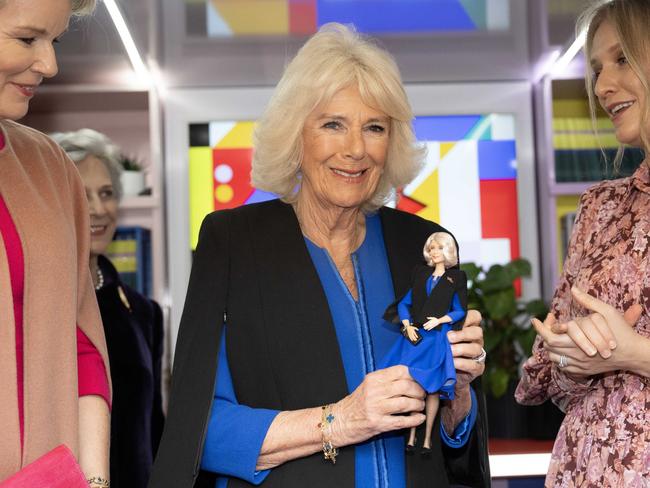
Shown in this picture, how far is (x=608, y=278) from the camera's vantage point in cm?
206

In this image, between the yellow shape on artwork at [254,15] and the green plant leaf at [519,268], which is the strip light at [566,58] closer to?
the green plant leaf at [519,268]

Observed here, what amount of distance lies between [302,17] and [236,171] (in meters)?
0.72

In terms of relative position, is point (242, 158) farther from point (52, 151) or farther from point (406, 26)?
point (52, 151)

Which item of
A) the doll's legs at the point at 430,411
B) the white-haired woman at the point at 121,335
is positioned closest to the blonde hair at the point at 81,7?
the doll's legs at the point at 430,411

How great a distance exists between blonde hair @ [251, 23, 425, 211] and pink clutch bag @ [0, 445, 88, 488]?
88 centimetres

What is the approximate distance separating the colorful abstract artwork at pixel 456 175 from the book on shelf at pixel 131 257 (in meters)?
0.33

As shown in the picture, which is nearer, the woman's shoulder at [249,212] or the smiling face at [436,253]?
the smiling face at [436,253]

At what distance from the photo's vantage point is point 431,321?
6.13ft

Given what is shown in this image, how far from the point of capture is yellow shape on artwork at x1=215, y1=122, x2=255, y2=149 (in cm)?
427

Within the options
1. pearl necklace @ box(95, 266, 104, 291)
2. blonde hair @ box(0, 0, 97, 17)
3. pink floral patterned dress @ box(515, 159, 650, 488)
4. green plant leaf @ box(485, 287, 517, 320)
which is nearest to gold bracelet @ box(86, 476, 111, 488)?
blonde hair @ box(0, 0, 97, 17)

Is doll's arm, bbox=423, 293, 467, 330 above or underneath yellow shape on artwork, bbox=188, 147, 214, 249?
underneath

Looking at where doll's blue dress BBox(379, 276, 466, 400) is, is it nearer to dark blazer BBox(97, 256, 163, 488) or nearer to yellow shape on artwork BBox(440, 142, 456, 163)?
dark blazer BBox(97, 256, 163, 488)

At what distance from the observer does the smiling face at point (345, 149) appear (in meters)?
2.12

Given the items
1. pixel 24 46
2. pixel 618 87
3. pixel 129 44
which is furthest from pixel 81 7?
pixel 129 44
